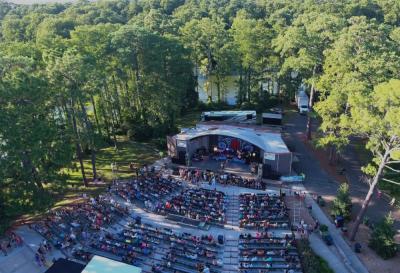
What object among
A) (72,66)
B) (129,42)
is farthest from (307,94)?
(72,66)

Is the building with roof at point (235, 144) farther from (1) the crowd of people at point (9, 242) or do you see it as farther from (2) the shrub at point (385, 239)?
(1) the crowd of people at point (9, 242)

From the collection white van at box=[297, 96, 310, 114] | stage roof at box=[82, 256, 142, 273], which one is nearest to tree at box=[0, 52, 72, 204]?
stage roof at box=[82, 256, 142, 273]

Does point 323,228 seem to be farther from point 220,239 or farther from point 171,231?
point 171,231

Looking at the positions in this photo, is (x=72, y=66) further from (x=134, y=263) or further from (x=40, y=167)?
(x=134, y=263)

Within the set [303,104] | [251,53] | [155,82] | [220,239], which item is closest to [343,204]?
[220,239]

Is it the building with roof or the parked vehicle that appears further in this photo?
the parked vehicle

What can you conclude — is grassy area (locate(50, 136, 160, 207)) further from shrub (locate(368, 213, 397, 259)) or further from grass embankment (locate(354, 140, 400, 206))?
shrub (locate(368, 213, 397, 259))
